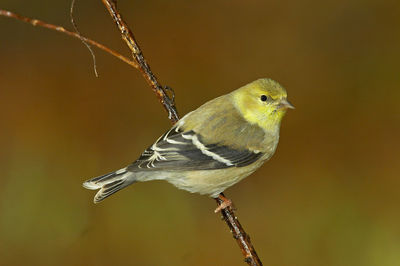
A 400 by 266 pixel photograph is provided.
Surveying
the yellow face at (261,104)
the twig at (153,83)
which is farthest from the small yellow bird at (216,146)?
the twig at (153,83)

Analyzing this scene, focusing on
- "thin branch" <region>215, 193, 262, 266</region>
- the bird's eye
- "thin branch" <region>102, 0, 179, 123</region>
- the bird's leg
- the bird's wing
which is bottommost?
"thin branch" <region>215, 193, 262, 266</region>

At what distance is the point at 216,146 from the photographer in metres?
2.34

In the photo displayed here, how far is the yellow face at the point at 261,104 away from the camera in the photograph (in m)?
2.40

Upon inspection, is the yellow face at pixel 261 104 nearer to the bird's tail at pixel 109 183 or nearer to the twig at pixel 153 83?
the twig at pixel 153 83

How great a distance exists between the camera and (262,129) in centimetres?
248

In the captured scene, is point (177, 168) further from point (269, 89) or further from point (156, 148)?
point (269, 89)

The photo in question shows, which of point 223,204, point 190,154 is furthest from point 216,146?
point 223,204

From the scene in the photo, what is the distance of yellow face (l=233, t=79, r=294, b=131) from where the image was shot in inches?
94.7

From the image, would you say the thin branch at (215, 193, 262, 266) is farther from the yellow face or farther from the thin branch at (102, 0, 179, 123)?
the thin branch at (102, 0, 179, 123)

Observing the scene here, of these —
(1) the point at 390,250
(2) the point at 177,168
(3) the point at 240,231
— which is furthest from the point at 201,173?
(1) the point at 390,250

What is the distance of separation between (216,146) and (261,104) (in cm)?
33

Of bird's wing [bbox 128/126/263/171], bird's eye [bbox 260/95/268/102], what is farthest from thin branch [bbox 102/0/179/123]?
bird's eye [bbox 260/95/268/102]

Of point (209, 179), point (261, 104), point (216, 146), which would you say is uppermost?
point (261, 104)

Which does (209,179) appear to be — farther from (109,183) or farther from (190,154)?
(109,183)
